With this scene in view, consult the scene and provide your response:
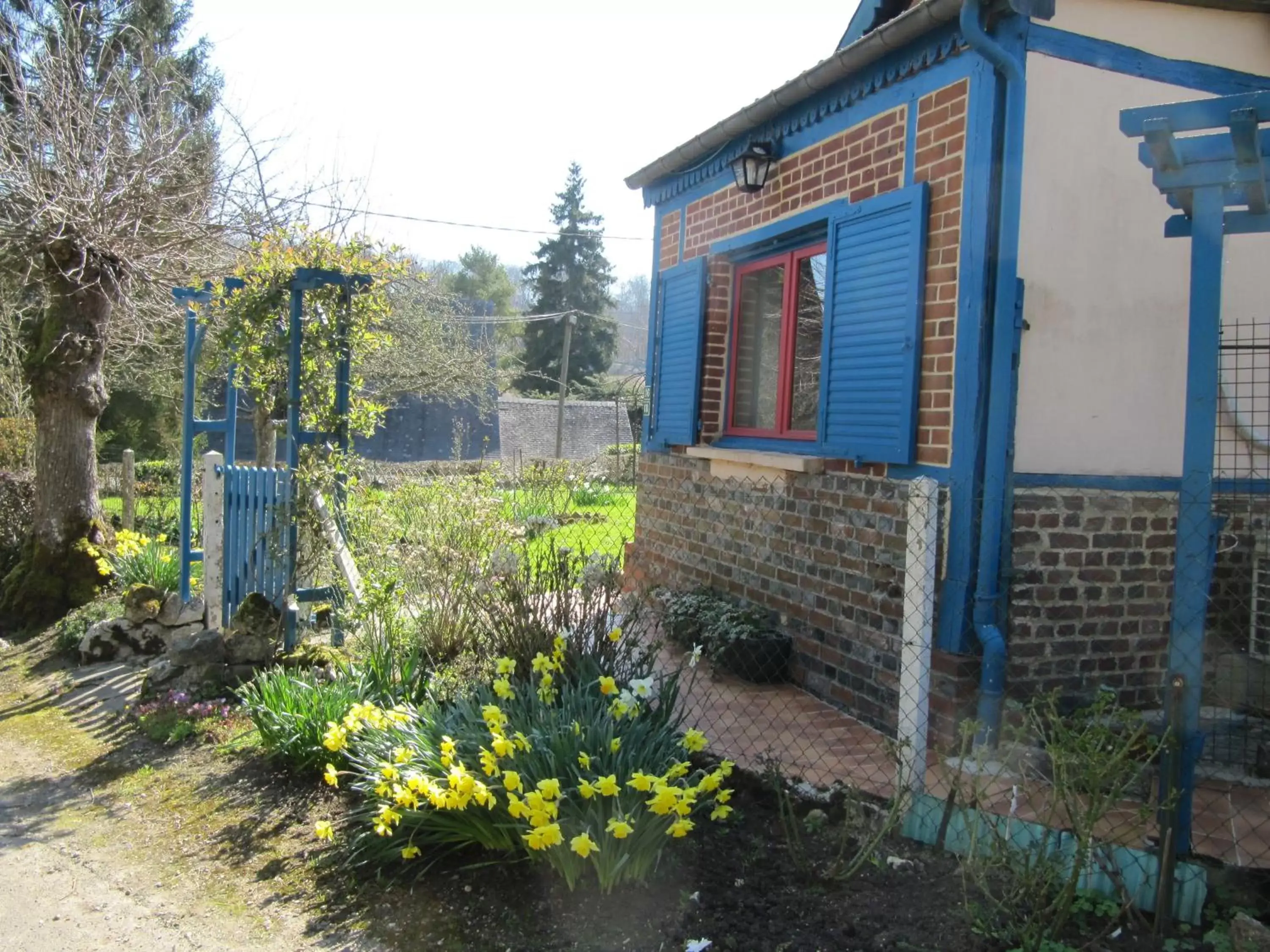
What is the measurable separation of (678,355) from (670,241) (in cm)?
95

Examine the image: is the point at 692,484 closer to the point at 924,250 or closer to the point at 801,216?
the point at 801,216

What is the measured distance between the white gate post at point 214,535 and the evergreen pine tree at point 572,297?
28.4 m

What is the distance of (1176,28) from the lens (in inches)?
182

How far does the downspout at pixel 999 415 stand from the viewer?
4.08 metres

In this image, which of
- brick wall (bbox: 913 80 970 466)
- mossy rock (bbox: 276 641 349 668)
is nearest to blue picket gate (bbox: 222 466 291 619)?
mossy rock (bbox: 276 641 349 668)

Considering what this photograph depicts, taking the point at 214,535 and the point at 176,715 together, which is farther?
the point at 214,535

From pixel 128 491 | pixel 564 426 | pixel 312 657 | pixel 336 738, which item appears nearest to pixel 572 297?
pixel 564 426

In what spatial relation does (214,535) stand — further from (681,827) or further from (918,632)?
(918,632)

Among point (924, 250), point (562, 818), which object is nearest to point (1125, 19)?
point (924, 250)

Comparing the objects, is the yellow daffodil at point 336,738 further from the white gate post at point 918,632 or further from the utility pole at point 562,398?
the utility pole at point 562,398

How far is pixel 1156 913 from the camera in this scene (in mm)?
2719

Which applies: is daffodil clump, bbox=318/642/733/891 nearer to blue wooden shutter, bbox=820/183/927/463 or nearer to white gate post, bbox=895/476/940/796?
white gate post, bbox=895/476/940/796

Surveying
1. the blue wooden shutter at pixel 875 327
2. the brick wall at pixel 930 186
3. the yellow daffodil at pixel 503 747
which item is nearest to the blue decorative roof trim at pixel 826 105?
the brick wall at pixel 930 186

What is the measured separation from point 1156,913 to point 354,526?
4322 mm
